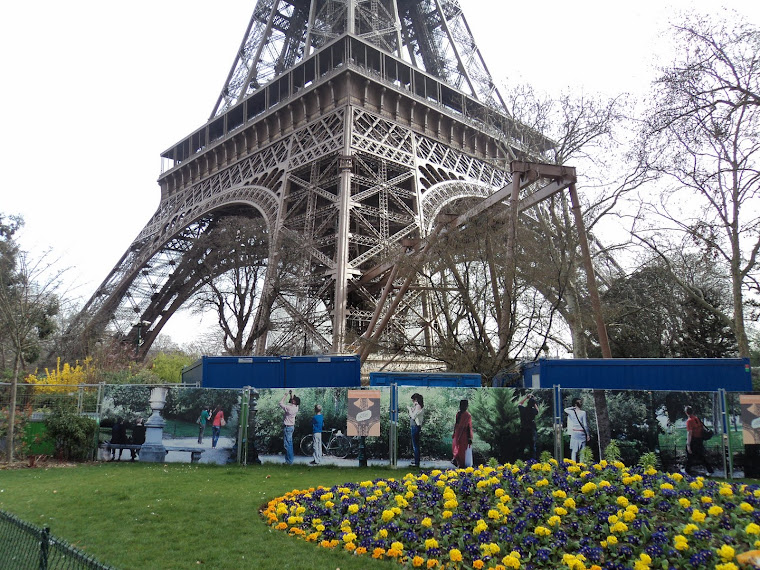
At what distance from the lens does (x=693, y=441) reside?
1247 centimetres

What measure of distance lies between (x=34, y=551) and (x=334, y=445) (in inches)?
353

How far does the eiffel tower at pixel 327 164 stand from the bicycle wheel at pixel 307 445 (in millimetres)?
11550

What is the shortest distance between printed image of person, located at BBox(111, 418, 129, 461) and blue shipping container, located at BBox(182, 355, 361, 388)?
5.42 m

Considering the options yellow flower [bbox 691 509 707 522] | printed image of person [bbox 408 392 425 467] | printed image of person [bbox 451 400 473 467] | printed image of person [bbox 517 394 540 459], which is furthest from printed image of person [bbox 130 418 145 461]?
yellow flower [bbox 691 509 707 522]

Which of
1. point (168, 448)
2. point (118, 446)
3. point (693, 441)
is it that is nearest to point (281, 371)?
point (168, 448)

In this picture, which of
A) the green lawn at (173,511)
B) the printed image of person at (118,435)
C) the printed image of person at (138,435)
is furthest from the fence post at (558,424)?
the printed image of person at (118,435)

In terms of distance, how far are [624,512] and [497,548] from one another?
157 cm

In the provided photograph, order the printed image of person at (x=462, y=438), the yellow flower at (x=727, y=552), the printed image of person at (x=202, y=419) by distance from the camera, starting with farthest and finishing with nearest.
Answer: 1. the printed image of person at (x=202, y=419)
2. the printed image of person at (x=462, y=438)
3. the yellow flower at (x=727, y=552)

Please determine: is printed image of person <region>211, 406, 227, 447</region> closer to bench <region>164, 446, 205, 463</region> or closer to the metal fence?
bench <region>164, 446, 205, 463</region>

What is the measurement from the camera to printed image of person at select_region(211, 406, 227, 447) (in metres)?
14.5

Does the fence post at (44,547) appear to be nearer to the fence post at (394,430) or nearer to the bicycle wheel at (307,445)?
the fence post at (394,430)

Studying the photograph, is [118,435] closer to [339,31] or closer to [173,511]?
[173,511]

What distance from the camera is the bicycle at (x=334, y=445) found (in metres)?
13.7

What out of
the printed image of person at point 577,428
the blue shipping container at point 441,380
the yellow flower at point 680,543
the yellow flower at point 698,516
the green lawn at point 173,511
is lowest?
the green lawn at point 173,511
